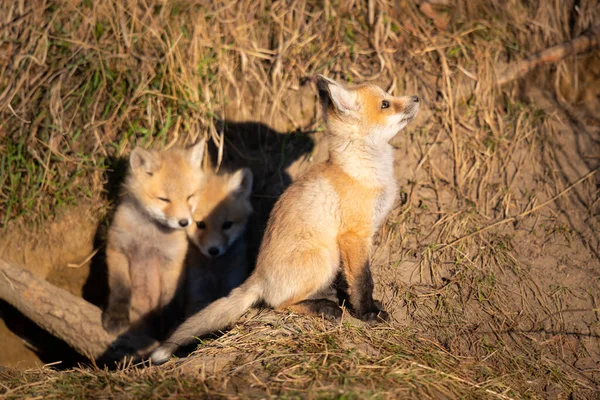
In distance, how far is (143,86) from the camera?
5.46 meters

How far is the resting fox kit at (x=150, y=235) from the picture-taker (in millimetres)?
4707

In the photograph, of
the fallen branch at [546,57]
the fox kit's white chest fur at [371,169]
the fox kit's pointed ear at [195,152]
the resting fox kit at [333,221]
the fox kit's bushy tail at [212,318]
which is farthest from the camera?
the fallen branch at [546,57]

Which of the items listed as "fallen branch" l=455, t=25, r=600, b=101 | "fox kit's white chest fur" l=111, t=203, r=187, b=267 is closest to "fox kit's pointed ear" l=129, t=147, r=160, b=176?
"fox kit's white chest fur" l=111, t=203, r=187, b=267

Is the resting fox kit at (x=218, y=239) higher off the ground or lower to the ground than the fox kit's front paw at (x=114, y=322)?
higher

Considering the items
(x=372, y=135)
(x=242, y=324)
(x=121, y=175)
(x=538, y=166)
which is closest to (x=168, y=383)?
(x=242, y=324)

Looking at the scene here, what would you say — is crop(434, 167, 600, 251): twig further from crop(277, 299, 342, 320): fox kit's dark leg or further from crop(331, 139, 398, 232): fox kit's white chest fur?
crop(277, 299, 342, 320): fox kit's dark leg

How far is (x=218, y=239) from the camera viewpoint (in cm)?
500

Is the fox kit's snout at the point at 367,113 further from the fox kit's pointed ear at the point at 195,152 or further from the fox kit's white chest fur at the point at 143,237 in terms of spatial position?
the fox kit's white chest fur at the point at 143,237

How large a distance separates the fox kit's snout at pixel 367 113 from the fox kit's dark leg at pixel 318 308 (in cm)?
116

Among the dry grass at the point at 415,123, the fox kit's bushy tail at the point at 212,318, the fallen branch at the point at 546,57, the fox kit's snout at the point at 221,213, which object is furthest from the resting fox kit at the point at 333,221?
the fallen branch at the point at 546,57

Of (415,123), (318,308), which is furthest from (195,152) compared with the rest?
(415,123)

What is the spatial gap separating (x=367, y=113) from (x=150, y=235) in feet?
7.31

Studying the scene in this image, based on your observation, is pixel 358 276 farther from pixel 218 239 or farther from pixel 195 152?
pixel 195 152

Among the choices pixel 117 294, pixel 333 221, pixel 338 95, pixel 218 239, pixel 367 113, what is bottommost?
pixel 117 294
